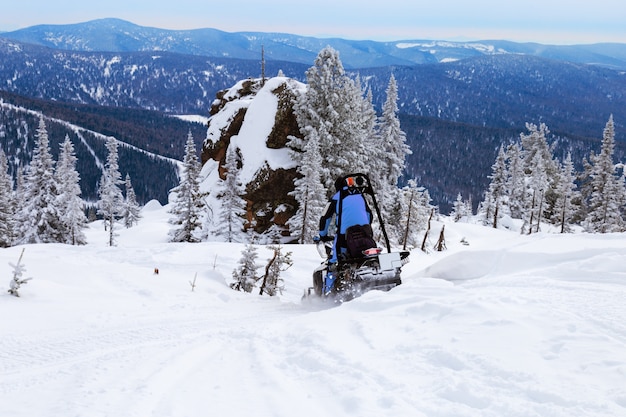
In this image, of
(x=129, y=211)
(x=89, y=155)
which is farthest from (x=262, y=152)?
(x=89, y=155)

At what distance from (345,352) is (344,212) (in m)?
4.68

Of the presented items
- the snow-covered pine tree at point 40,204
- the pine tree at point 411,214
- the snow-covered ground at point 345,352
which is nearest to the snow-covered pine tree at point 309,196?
the pine tree at point 411,214

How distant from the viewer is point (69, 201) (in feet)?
123

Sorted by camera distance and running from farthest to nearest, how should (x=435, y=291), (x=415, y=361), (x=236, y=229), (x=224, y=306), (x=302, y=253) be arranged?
(x=236, y=229) → (x=302, y=253) → (x=224, y=306) → (x=435, y=291) → (x=415, y=361)

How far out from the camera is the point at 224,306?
991 centimetres

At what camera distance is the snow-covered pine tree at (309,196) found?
31.1 m

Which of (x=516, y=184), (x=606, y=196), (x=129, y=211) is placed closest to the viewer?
(x=606, y=196)

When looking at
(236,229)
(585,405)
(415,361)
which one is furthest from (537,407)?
(236,229)

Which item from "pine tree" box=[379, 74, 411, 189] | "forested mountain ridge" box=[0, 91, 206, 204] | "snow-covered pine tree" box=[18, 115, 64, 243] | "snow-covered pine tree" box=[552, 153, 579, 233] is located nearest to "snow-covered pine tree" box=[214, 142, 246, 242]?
"pine tree" box=[379, 74, 411, 189]

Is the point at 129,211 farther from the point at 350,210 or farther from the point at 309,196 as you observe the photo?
the point at 350,210

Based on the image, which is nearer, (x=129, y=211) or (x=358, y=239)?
(x=358, y=239)

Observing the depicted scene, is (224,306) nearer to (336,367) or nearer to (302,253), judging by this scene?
(336,367)

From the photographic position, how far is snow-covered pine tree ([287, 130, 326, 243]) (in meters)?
31.1

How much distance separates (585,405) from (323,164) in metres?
32.3
